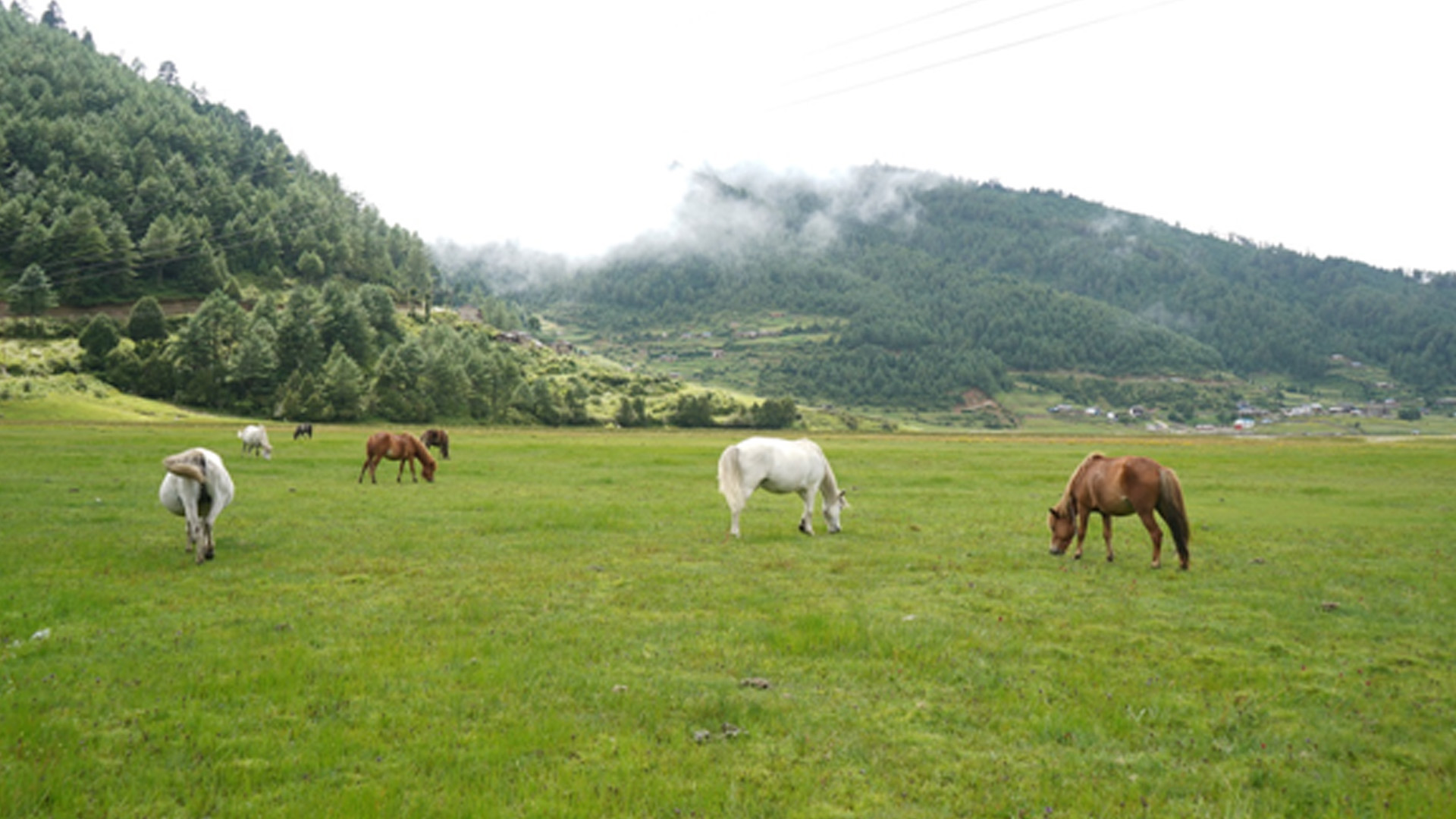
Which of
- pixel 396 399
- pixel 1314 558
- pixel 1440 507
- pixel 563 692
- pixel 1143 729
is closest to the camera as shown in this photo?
pixel 1143 729

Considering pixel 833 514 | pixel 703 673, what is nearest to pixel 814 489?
pixel 833 514

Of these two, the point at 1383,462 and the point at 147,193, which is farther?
the point at 147,193

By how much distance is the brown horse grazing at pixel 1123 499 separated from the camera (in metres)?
A: 16.7

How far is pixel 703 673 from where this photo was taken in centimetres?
921

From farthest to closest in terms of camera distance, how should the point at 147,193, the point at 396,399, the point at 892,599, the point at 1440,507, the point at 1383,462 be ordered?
the point at 147,193
the point at 396,399
the point at 1383,462
the point at 1440,507
the point at 892,599

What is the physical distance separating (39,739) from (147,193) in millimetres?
222996

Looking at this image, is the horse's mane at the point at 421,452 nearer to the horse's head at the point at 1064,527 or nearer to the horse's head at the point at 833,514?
the horse's head at the point at 833,514

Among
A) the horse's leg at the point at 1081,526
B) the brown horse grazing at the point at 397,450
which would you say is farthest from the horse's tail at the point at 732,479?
the brown horse grazing at the point at 397,450

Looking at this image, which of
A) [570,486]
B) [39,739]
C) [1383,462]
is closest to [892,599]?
[39,739]

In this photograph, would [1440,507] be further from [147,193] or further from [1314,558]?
[147,193]

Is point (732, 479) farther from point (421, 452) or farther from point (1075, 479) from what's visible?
point (421, 452)

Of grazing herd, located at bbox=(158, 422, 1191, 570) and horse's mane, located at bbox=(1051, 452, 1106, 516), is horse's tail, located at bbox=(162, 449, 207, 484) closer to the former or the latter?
grazing herd, located at bbox=(158, 422, 1191, 570)

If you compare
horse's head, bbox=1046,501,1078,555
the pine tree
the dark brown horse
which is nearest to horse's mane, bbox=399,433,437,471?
the dark brown horse

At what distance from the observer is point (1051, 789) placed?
21.3 ft
